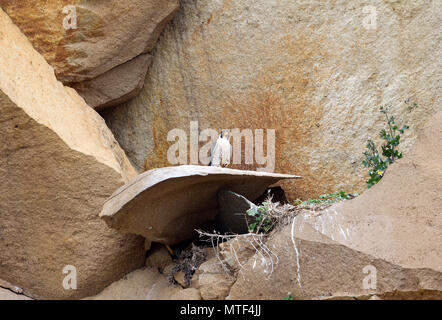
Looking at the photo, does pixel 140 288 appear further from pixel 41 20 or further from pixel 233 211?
pixel 41 20

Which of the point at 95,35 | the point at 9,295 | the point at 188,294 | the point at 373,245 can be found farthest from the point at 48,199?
the point at 373,245

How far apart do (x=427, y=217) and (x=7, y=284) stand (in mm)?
3438

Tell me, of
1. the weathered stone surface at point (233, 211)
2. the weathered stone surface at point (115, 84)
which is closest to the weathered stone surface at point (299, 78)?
the weathered stone surface at point (115, 84)

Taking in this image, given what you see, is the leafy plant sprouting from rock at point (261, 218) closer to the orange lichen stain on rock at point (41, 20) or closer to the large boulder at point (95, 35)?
the large boulder at point (95, 35)

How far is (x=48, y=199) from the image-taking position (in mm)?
4449

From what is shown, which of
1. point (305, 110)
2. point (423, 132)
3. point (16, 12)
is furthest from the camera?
point (305, 110)

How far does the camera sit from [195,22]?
5.84 m

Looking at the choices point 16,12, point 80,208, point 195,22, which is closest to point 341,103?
point 195,22

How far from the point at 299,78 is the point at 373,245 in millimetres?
2496

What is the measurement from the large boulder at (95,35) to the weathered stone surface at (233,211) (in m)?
2.05

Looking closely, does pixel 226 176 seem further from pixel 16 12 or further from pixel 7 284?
pixel 16 12

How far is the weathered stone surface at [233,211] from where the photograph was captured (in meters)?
4.18

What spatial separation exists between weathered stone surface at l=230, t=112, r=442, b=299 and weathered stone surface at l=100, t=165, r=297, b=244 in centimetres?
67

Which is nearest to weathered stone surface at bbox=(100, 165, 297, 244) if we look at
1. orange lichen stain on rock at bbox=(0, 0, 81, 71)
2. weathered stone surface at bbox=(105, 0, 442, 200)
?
weathered stone surface at bbox=(105, 0, 442, 200)
